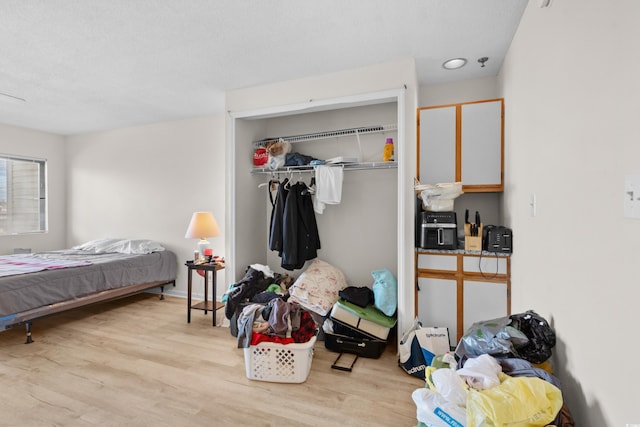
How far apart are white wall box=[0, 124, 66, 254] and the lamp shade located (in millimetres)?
3147

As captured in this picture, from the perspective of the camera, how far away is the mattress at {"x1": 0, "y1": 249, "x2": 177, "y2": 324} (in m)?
2.88

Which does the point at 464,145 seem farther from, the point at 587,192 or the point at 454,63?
the point at 587,192

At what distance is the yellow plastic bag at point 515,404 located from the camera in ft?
3.56

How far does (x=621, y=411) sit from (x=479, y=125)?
2190 millimetres

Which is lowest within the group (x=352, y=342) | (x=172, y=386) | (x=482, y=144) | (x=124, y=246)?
(x=172, y=386)

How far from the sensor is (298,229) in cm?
316

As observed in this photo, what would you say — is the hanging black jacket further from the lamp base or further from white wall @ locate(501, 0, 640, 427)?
white wall @ locate(501, 0, 640, 427)

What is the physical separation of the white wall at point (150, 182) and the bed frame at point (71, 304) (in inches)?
20.6

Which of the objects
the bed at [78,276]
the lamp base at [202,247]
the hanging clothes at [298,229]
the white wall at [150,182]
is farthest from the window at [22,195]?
the hanging clothes at [298,229]

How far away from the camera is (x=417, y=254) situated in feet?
8.88

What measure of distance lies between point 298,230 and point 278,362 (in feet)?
4.21

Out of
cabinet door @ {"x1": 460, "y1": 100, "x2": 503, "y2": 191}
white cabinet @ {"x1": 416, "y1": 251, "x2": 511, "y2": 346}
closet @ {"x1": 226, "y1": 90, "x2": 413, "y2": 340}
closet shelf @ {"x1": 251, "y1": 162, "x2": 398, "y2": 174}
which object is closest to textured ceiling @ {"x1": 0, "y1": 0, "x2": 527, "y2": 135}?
cabinet door @ {"x1": 460, "y1": 100, "x2": 503, "y2": 191}

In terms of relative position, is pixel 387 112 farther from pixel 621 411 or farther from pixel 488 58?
pixel 621 411

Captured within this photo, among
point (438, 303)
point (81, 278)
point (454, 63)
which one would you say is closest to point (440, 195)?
point (438, 303)
